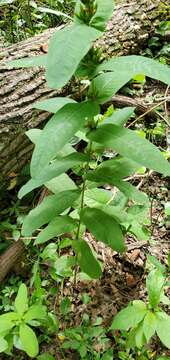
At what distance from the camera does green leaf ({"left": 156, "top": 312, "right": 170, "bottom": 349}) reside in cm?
149

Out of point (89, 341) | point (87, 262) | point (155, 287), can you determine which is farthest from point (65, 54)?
point (89, 341)

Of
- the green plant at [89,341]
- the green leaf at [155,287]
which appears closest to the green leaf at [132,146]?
the green leaf at [155,287]

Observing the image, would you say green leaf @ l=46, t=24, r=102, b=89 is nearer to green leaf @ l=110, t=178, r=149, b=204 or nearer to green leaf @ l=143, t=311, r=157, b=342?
green leaf @ l=110, t=178, r=149, b=204

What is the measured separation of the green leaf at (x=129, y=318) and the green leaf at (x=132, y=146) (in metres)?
0.67

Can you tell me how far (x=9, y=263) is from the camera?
82.7 inches

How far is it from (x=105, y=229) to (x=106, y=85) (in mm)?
488

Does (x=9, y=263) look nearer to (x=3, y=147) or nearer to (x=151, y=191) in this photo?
(x=3, y=147)

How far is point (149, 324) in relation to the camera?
154cm

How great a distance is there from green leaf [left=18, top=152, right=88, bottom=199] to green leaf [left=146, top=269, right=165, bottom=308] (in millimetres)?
572

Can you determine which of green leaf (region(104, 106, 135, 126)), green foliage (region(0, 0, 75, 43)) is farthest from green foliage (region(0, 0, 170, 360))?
green foliage (region(0, 0, 75, 43))

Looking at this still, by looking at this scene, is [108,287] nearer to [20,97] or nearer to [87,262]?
[87,262]

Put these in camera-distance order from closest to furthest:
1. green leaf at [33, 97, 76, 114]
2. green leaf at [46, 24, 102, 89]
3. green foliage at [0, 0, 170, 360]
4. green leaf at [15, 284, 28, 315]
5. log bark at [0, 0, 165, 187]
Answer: green leaf at [46, 24, 102, 89], green foliage at [0, 0, 170, 360], green leaf at [33, 97, 76, 114], green leaf at [15, 284, 28, 315], log bark at [0, 0, 165, 187]

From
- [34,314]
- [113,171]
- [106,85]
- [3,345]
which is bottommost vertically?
[3,345]

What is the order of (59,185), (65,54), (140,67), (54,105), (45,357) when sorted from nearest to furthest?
(65,54)
(140,67)
(54,105)
(59,185)
(45,357)
